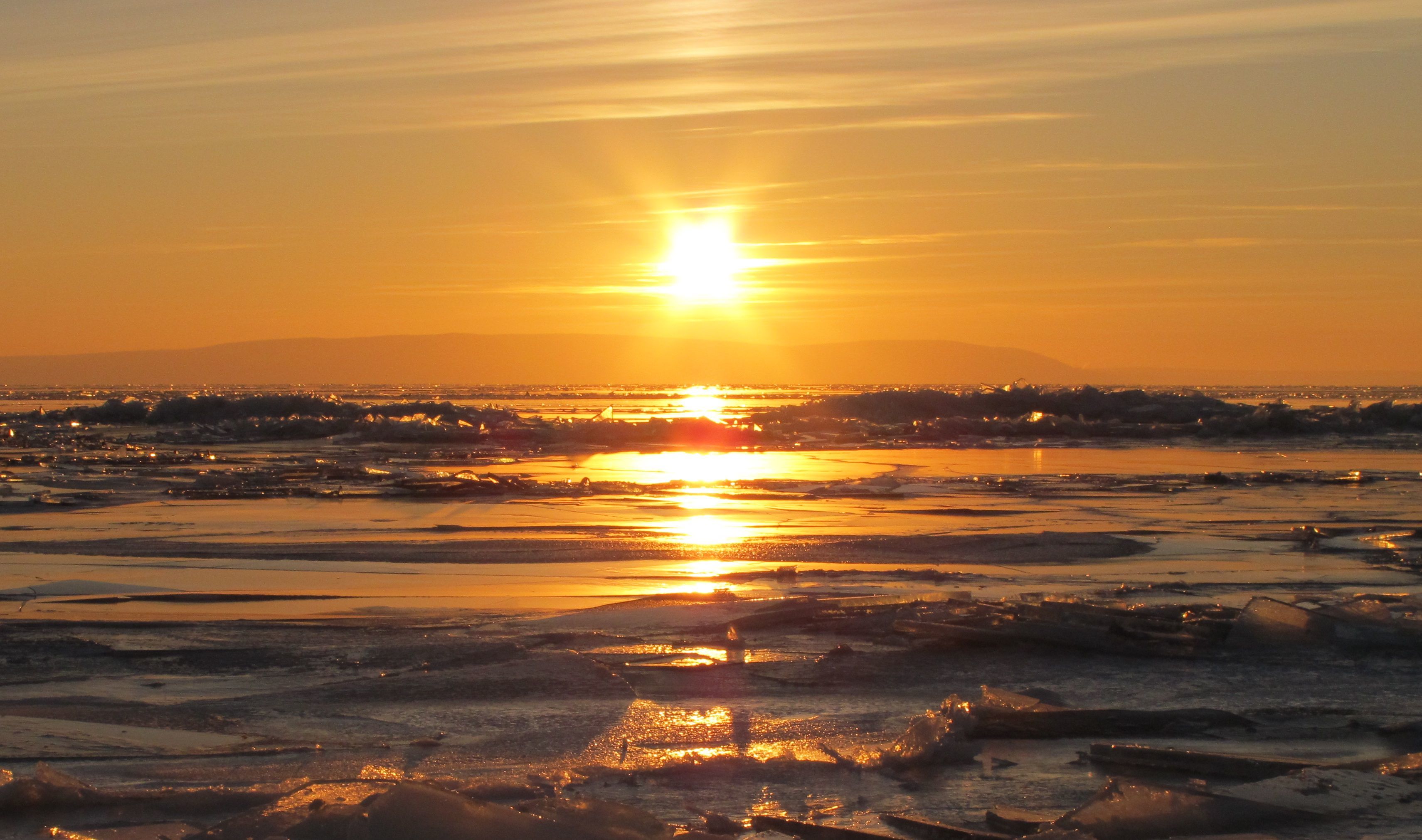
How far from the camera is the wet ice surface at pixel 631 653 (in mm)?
3867

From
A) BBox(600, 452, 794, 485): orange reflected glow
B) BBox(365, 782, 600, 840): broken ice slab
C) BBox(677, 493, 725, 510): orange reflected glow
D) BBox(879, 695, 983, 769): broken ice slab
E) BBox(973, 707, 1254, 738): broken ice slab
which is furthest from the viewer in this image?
BBox(600, 452, 794, 485): orange reflected glow

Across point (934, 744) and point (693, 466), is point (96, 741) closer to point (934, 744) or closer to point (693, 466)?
point (934, 744)

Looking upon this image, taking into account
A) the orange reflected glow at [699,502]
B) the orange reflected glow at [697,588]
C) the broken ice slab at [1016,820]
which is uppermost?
the orange reflected glow at [699,502]

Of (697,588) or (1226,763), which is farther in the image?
(697,588)

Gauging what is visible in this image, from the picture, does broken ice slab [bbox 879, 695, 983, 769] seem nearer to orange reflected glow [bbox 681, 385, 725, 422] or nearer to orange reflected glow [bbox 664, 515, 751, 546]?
orange reflected glow [bbox 664, 515, 751, 546]

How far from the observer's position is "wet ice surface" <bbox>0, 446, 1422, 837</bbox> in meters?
3.87

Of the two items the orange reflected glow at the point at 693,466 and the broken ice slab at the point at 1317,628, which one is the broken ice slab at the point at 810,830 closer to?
the broken ice slab at the point at 1317,628

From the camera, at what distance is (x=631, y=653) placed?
5398 millimetres

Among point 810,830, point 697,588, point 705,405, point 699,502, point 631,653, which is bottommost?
point 810,830

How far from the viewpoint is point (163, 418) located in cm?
3353

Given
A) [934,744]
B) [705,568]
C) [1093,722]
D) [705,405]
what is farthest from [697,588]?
[705,405]

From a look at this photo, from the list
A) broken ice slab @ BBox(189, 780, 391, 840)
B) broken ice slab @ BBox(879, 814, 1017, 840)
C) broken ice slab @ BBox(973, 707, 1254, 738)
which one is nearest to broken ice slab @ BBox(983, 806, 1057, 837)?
broken ice slab @ BBox(879, 814, 1017, 840)

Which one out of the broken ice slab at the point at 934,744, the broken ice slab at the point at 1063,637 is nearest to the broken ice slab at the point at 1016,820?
the broken ice slab at the point at 934,744

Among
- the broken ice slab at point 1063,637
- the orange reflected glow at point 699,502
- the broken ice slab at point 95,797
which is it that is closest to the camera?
the broken ice slab at point 95,797
